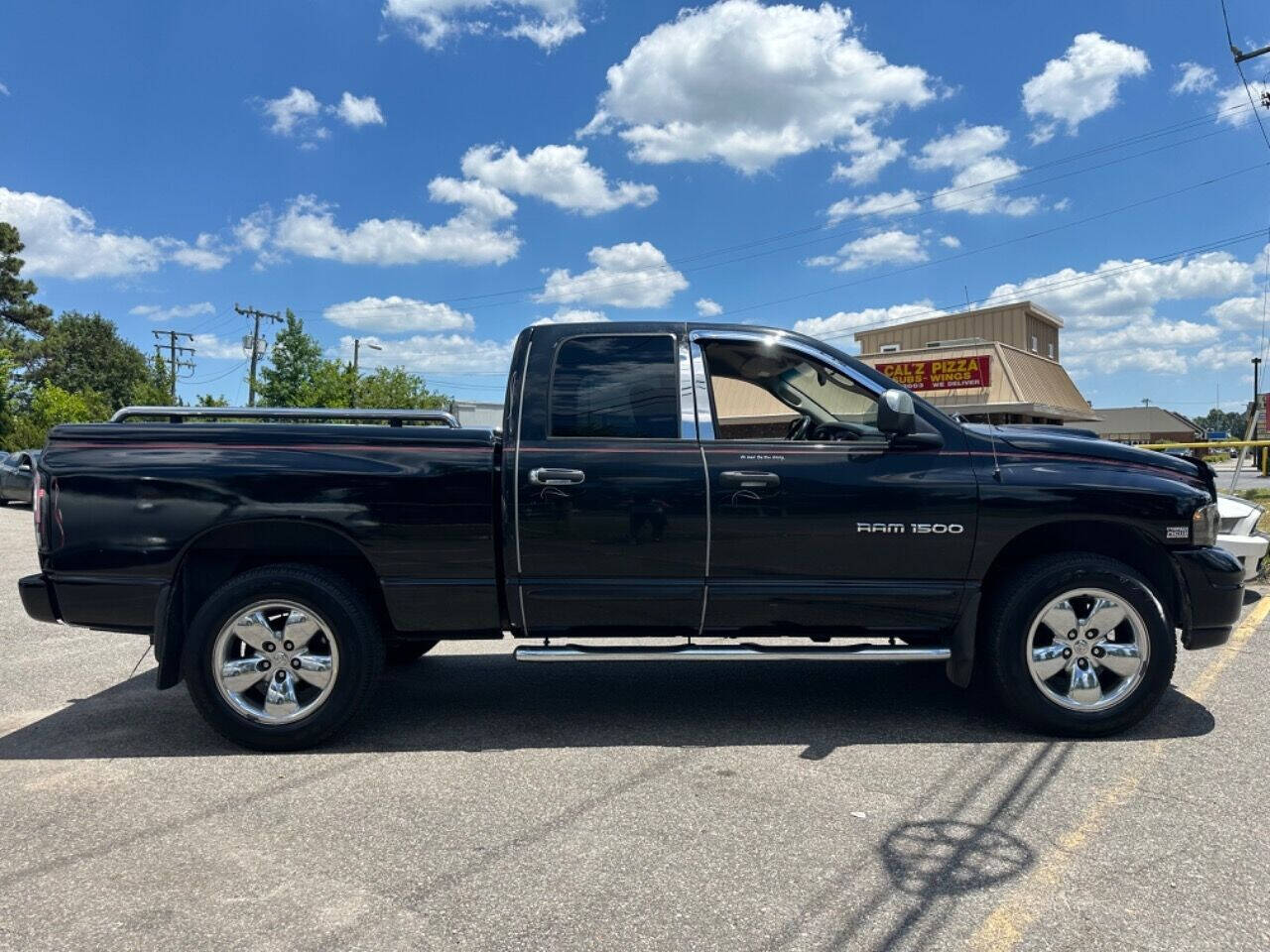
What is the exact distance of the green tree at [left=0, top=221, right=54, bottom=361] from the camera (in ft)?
173

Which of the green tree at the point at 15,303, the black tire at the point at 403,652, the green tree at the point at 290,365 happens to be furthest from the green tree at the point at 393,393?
the black tire at the point at 403,652

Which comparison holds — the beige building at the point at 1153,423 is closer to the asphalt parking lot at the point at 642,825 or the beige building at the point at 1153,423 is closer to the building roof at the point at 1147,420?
the building roof at the point at 1147,420

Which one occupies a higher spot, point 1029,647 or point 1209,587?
point 1209,587

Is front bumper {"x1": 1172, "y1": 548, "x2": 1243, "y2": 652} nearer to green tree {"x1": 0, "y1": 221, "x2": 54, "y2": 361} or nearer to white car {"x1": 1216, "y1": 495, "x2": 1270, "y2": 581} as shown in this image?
white car {"x1": 1216, "y1": 495, "x2": 1270, "y2": 581}

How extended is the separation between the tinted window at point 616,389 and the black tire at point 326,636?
4.40 feet

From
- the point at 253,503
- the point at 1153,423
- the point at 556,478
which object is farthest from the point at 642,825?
the point at 1153,423

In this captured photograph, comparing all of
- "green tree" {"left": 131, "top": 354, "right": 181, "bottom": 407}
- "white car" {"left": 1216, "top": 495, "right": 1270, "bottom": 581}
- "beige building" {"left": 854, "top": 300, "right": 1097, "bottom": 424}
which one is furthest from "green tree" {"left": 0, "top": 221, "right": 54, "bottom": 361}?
"white car" {"left": 1216, "top": 495, "right": 1270, "bottom": 581}

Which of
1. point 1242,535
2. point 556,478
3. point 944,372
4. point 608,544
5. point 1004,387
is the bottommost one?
point 1242,535

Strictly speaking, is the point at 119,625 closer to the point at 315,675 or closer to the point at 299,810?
the point at 315,675

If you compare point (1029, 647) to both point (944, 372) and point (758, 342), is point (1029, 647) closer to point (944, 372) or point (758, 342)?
point (758, 342)

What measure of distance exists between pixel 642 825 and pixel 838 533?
1667mm

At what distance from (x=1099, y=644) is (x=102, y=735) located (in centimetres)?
499

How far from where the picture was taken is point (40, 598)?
413 cm

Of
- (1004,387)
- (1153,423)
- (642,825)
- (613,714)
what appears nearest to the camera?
(642,825)
